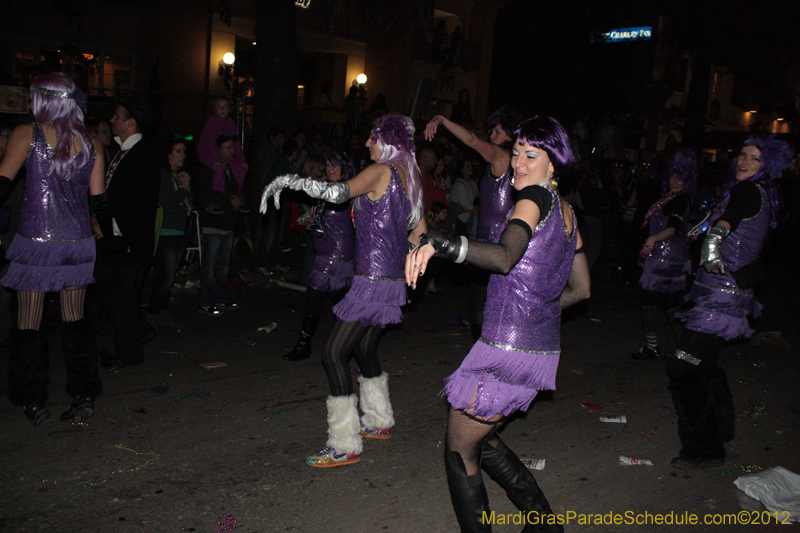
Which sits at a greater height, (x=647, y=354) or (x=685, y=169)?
(x=685, y=169)

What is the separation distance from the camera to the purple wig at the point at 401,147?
390 cm

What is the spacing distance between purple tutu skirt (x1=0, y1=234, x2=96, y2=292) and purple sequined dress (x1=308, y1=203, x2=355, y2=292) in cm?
202

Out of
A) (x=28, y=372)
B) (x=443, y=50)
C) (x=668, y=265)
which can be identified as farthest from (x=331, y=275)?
(x=443, y=50)

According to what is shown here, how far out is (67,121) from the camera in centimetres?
401

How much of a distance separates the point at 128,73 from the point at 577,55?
1586 cm

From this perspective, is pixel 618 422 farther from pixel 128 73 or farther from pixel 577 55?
pixel 577 55

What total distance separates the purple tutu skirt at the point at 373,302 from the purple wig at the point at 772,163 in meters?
2.65

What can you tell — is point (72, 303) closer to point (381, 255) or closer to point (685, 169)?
point (381, 255)

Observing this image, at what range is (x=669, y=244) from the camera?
589 cm

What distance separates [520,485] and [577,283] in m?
1.04

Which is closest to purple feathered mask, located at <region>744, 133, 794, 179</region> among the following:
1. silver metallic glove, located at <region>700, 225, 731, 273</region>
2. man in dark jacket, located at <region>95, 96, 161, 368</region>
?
silver metallic glove, located at <region>700, 225, 731, 273</region>

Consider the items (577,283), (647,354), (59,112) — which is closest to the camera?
(577,283)

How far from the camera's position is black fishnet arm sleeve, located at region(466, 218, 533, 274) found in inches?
91.0

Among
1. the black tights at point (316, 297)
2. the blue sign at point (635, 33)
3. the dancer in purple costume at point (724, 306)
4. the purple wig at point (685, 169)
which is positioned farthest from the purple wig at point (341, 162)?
the blue sign at point (635, 33)
